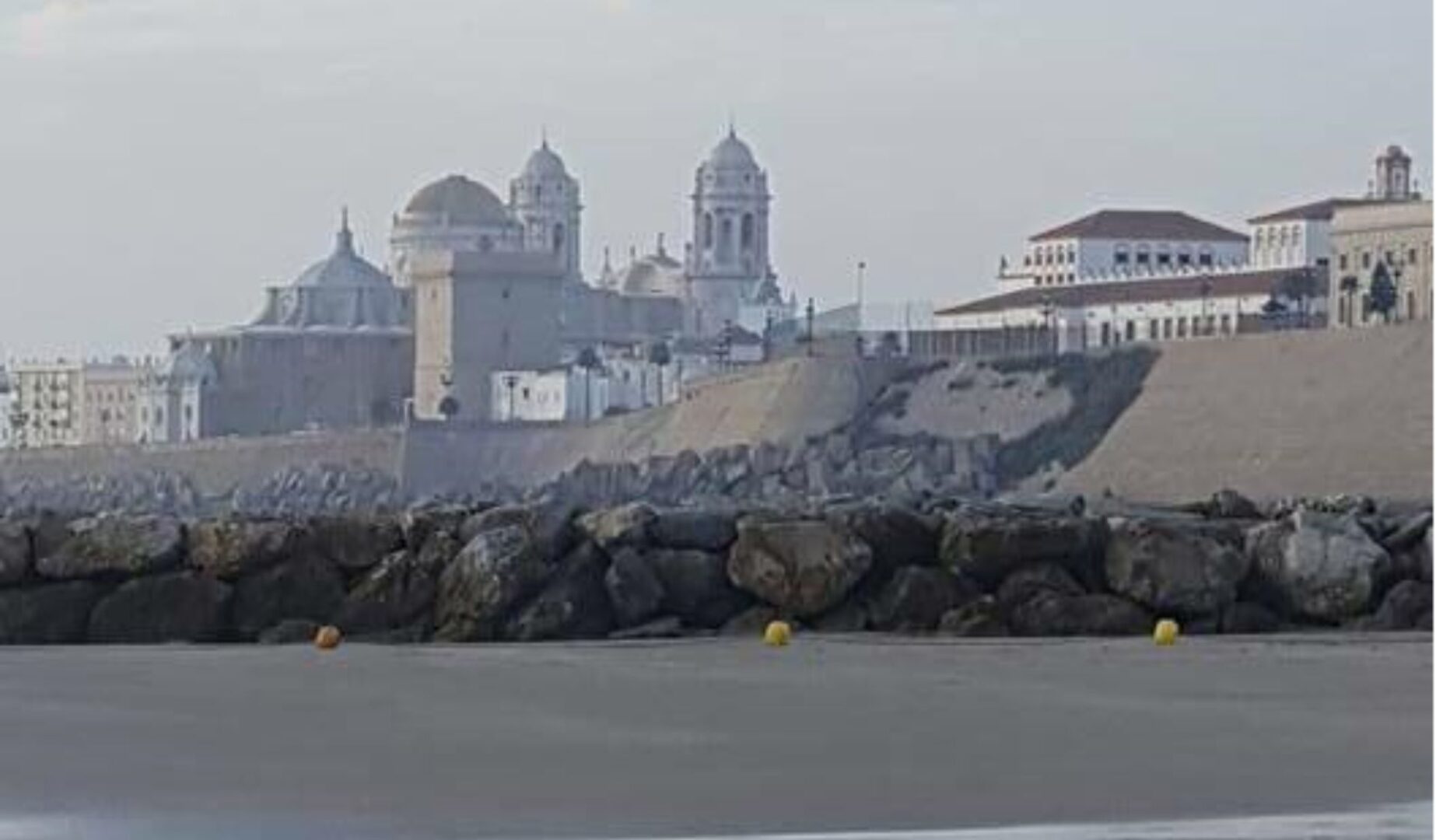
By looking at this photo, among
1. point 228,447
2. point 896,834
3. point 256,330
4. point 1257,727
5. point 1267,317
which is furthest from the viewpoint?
point 256,330

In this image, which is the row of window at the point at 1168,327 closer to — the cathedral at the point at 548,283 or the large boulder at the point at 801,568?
the cathedral at the point at 548,283

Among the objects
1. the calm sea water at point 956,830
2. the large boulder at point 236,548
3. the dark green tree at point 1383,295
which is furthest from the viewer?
the dark green tree at point 1383,295

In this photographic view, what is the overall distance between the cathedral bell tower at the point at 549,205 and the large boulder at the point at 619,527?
132 metres

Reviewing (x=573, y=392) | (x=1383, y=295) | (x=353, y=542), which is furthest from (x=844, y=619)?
(x=573, y=392)

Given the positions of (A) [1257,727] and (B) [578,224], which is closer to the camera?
(A) [1257,727]

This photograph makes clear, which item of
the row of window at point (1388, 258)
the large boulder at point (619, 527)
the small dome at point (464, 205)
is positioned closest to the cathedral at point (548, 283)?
the small dome at point (464, 205)

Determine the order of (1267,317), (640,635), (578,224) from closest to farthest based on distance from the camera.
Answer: (640,635), (1267,317), (578,224)

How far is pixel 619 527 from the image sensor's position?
13.1 m

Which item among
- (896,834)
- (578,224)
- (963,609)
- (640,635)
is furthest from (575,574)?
(578,224)

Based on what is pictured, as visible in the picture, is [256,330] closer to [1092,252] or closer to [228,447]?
[228,447]

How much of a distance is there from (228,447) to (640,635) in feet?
353

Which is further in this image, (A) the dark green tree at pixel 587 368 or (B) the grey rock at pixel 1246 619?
(A) the dark green tree at pixel 587 368

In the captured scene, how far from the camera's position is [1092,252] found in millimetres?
122562

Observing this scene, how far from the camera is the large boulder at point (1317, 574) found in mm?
12750
